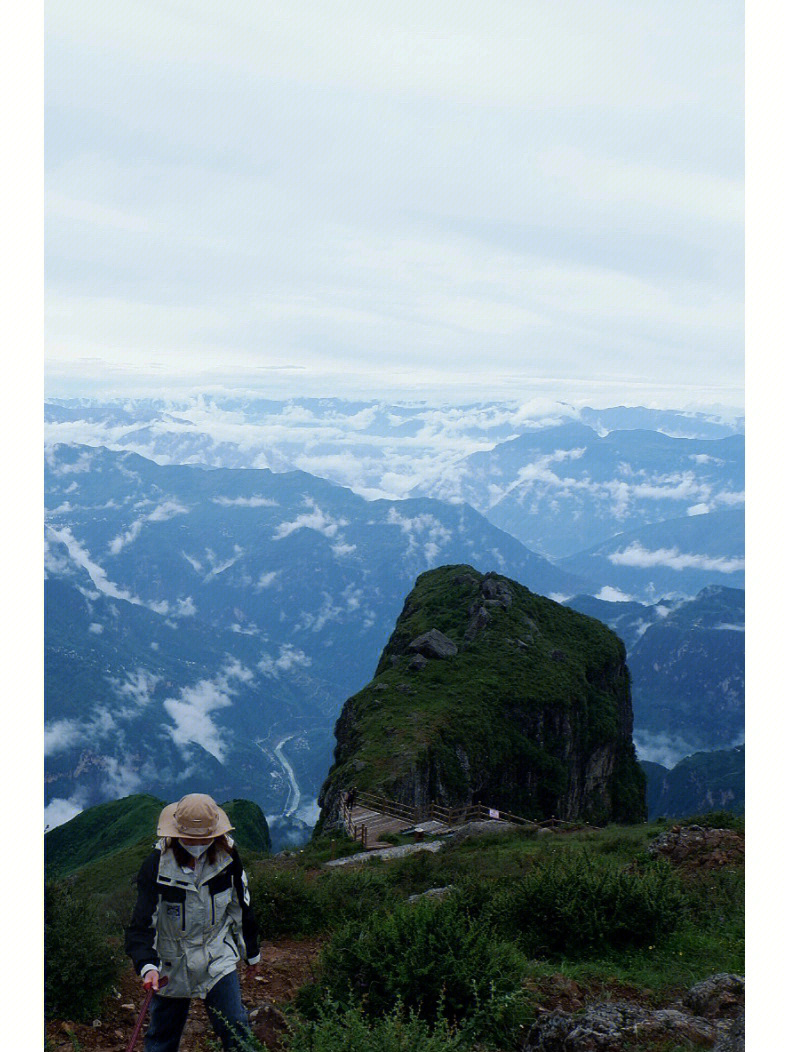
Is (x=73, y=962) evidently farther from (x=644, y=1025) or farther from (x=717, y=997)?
(x=717, y=997)

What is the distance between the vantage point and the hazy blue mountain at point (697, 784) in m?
147

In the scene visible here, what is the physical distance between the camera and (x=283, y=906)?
34.0 feet

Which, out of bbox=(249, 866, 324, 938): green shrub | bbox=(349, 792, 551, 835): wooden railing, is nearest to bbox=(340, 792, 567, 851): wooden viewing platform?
bbox=(349, 792, 551, 835): wooden railing

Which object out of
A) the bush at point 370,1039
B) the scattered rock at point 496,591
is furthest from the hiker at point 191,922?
the scattered rock at point 496,591

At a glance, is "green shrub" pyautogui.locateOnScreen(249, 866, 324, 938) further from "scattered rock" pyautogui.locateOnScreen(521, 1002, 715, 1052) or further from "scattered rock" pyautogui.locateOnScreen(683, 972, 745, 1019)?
"scattered rock" pyautogui.locateOnScreen(683, 972, 745, 1019)

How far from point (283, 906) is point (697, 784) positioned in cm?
16473

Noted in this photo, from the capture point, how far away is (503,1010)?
6188 millimetres

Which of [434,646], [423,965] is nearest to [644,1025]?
[423,965]

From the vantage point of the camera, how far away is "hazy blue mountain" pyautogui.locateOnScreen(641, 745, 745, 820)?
484 ft

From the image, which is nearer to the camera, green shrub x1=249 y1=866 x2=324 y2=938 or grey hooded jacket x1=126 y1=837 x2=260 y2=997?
grey hooded jacket x1=126 y1=837 x2=260 y2=997

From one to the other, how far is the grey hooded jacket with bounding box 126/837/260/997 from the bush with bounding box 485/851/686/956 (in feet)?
13.6
